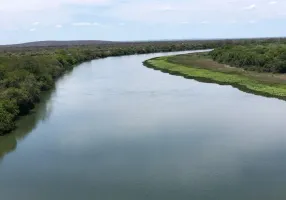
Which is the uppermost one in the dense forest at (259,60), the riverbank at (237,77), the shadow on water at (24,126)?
the dense forest at (259,60)

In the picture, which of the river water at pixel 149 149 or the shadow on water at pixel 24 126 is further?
the shadow on water at pixel 24 126

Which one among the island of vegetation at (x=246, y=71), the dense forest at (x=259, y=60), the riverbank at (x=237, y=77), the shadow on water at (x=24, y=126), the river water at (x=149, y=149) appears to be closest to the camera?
the river water at (x=149, y=149)

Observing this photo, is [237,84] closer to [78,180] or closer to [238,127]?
[238,127]

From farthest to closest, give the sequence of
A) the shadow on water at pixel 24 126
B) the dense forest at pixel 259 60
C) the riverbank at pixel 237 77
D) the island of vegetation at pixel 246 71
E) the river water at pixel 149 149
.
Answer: the dense forest at pixel 259 60 → the island of vegetation at pixel 246 71 → the riverbank at pixel 237 77 → the shadow on water at pixel 24 126 → the river water at pixel 149 149

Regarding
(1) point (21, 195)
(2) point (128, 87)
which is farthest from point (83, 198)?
(2) point (128, 87)

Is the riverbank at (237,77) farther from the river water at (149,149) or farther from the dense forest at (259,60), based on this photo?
the river water at (149,149)

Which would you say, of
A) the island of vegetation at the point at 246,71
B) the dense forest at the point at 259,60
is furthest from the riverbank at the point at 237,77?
the dense forest at the point at 259,60

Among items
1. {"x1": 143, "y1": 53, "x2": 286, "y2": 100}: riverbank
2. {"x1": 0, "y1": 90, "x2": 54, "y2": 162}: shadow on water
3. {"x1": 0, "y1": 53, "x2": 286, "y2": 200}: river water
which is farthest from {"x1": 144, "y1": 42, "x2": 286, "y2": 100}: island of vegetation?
{"x1": 0, "y1": 90, "x2": 54, "y2": 162}: shadow on water
